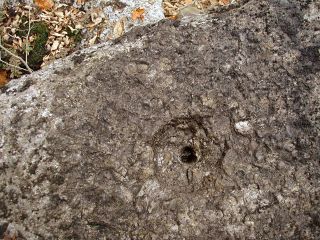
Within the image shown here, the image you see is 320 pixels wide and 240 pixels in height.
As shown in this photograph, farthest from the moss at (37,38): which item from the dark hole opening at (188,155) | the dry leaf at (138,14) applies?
the dark hole opening at (188,155)

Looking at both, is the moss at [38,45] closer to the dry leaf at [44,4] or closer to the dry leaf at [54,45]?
the dry leaf at [54,45]

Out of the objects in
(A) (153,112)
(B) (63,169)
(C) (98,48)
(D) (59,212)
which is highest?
(C) (98,48)

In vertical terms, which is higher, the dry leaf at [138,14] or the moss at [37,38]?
the dry leaf at [138,14]

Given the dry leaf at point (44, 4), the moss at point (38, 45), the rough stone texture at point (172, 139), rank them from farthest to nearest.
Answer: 1. the dry leaf at point (44, 4)
2. the moss at point (38, 45)
3. the rough stone texture at point (172, 139)

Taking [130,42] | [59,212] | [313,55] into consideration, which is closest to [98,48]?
[130,42]

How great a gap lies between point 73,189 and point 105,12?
221cm

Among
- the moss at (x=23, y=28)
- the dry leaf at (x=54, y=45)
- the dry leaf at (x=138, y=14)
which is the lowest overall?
the dry leaf at (x=54, y=45)

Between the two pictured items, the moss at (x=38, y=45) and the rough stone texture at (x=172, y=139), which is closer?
A: the rough stone texture at (x=172, y=139)

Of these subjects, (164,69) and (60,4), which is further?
(60,4)

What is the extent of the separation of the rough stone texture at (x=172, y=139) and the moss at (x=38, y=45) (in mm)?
1161

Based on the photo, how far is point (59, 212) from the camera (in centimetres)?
274

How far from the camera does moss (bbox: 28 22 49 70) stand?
13.6 ft

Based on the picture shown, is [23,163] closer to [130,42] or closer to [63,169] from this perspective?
[63,169]

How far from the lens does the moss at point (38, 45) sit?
13.6ft
